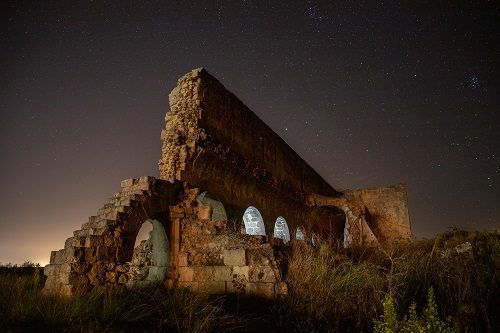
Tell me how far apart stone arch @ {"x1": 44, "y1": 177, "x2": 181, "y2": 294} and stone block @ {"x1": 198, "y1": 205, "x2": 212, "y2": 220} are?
2.48ft

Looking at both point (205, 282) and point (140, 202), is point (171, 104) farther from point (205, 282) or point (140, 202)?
point (205, 282)

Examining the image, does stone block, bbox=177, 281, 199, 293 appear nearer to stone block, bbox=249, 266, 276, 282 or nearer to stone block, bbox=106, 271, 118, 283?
stone block, bbox=106, 271, 118, 283

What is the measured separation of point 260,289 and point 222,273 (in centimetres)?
106

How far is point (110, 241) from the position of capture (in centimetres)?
657

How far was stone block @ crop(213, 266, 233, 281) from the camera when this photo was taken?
21.3 ft

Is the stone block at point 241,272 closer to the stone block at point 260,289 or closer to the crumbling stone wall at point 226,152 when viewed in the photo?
the stone block at point 260,289

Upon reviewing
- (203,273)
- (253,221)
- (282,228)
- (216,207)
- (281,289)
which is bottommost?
(281,289)

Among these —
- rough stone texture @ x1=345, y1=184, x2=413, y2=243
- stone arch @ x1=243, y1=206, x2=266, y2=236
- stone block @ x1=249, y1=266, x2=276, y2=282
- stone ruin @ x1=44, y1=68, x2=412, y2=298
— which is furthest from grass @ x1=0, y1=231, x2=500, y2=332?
rough stone texture @ x1=345, y1=184, x2=413, y2=243

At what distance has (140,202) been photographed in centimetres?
736

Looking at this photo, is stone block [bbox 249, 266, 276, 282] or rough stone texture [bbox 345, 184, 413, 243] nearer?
stone block [bbox 249, 266, 276, 282]

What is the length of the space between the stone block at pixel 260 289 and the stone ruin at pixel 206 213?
0.06 ft

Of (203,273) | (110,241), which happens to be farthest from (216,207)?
(110,241)

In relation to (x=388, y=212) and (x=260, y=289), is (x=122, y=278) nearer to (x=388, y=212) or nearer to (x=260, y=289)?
(x=260, y=289)

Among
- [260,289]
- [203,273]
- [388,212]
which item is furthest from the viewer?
[388,212]
